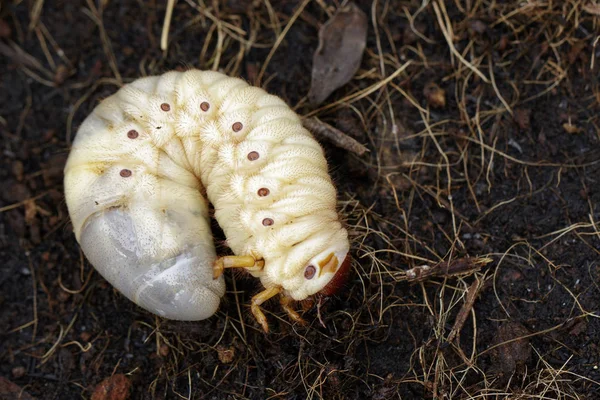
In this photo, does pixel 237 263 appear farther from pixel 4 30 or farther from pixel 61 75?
pixel 4 30

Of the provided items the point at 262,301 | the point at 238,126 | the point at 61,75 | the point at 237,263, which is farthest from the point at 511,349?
the point at 61,75

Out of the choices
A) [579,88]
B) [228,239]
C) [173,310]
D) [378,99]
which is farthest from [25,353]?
[579,88]

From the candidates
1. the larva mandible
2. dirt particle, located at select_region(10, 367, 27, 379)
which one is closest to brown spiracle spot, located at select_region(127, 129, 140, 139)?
the larva mandible

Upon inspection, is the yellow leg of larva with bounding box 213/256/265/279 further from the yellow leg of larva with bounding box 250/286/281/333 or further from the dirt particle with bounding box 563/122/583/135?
the dirt particle with bounding box 563/122/583/135

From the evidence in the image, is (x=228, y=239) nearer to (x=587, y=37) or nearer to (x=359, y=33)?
(x=359, y=33)

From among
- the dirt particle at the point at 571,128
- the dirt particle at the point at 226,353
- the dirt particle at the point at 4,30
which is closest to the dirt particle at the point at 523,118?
the dirt particle at the point at 571,128

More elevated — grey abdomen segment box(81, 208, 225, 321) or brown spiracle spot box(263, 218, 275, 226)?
brown spiracle spot box(263, 218, 275, 226)
